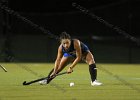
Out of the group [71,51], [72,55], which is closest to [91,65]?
[72,55]

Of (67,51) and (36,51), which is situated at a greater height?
(67,51)

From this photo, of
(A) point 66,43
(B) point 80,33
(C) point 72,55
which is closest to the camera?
(A) point 66,43

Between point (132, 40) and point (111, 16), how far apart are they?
2119 millimetres

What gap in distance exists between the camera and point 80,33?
1258 inches

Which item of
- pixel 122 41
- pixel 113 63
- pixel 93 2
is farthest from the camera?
pixel 93 2

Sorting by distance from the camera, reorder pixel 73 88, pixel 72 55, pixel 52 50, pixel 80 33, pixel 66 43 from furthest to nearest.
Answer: pixel 80 33
pixel 52 50
pixel 72 55
pixel 73 88
pixel 66 43

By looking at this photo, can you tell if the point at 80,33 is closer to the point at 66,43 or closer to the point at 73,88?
the point at 73,88

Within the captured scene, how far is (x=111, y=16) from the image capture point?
100 feet

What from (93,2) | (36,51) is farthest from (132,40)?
(93,2)

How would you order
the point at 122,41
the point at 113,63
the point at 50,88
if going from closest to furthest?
the point at 50,88 < the point at 113,63 < the point at 122,41

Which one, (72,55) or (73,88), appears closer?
(73,88)

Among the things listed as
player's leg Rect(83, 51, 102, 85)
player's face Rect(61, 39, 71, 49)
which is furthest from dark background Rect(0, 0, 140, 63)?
player's face Rect(61, 39, 71, 49)

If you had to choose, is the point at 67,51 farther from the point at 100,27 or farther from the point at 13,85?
the point at 100,27

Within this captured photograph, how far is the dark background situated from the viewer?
1094 inches
